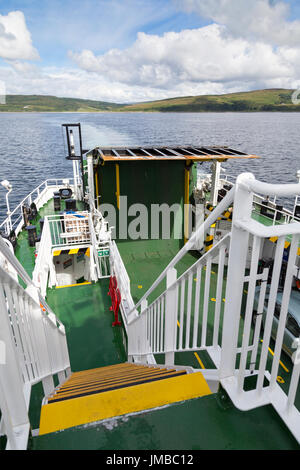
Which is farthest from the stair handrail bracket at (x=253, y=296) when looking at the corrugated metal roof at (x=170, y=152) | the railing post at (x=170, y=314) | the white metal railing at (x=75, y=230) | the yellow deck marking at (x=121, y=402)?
the white metal railing at (x=75, y=230)

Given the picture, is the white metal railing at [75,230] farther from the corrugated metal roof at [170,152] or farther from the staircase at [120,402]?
the staircase at [120,402]

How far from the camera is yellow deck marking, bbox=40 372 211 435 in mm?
2166

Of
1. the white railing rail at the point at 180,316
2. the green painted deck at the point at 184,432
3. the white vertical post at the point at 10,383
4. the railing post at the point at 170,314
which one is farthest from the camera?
the railing post at the point at 170,314

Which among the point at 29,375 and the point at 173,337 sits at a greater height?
the point at 29,375

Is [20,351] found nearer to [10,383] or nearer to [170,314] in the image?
→ [10,383]

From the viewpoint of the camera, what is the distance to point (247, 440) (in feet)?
5.62

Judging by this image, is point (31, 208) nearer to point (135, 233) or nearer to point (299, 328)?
point (135, 233)

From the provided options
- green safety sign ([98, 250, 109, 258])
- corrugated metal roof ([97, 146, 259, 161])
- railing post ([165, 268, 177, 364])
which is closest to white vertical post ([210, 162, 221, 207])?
corrugated metal roof ([97, 146, 259, 161])

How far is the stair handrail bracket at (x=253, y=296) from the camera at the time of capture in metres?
1.49

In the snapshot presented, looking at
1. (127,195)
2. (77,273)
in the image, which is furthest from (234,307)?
(77,273)

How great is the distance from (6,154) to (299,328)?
186 feet

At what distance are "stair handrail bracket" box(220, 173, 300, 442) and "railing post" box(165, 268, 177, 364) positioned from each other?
1230mm

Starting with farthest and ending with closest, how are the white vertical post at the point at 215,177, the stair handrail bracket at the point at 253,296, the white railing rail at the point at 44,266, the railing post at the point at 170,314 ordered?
1. the white vertical post at the point at 215,177
2. the white railing rail at the point at 44,266
3. the railing post at the point at 170,314
4. the stair handrail bracket at the point at 253,296

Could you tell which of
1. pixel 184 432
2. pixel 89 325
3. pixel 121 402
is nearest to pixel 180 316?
pixel 121 402
